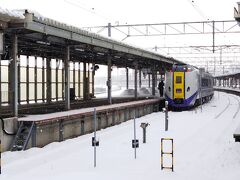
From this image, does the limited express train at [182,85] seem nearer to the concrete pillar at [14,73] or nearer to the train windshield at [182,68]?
the train windshield at [182,68]

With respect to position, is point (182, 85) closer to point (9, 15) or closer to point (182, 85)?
point (182, 85)

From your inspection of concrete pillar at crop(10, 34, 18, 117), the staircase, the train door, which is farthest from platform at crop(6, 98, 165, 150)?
the train door

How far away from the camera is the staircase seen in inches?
507

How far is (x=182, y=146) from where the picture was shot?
14188mm

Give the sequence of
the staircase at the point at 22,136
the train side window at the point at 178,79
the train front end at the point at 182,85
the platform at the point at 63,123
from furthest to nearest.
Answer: the train side window at the point at 178,79 → the train front end at the point at 182,85 → the platform at the point at 63,123 → the staircase at the point at 22,136

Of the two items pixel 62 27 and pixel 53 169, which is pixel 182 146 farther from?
pixel 62 27

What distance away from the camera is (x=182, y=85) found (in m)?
31.2

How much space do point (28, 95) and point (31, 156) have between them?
51.5 feet

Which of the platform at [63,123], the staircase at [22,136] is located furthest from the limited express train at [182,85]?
the staircase at [22,136]

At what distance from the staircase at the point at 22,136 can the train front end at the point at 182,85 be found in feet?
63.9

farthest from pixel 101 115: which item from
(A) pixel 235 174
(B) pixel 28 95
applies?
(A) pixel 235 174

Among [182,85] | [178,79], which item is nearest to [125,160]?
[182,85]

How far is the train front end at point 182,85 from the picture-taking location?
31170 millimetres

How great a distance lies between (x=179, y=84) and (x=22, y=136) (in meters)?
19.8
